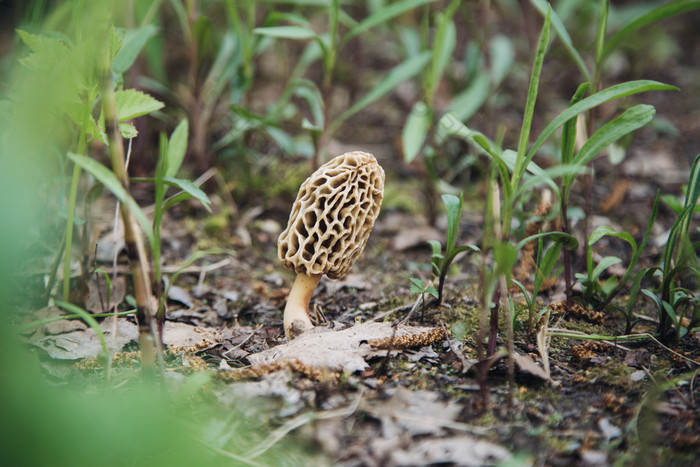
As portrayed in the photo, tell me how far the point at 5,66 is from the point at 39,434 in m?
2.22

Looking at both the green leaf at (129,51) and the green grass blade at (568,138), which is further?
the green leaf at (129,51)

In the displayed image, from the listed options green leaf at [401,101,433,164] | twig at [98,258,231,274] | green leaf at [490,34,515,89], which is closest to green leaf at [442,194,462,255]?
green leaf at [401,101,433,164]

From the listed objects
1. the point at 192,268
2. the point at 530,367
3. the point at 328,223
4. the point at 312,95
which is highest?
the point at 312,95

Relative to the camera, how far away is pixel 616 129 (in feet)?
5.69

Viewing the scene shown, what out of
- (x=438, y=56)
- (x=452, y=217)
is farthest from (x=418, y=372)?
(x=438, y=56)

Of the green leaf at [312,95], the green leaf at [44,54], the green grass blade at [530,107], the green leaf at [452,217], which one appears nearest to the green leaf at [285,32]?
the green leaf at [312,95]

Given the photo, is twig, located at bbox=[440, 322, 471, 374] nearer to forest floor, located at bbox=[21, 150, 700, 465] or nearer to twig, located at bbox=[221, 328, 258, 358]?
forest floor, located at bbox=[21, 150, 700, 465]

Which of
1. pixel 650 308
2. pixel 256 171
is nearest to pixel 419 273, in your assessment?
pixel 650 308

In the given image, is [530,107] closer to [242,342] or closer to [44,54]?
[242,342]

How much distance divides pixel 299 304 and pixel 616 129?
3.98 ft

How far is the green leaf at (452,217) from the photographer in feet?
6.07

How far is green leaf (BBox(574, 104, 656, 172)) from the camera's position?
5.57 ft

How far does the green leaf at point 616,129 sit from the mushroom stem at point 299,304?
3.25ft

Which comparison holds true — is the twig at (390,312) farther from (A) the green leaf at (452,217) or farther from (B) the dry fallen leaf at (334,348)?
(A) the green leaf at (452,217)
